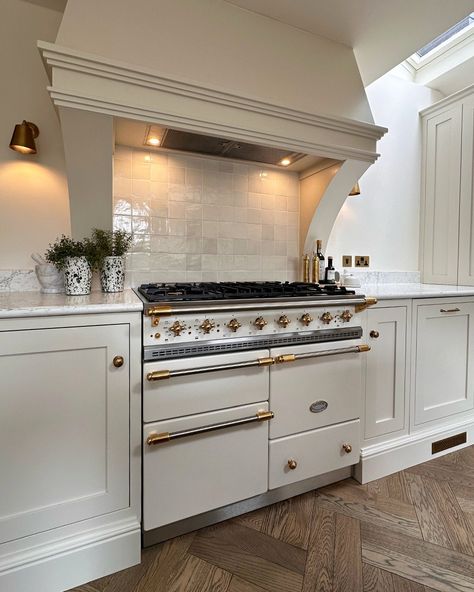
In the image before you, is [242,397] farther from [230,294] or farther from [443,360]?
[443,360]

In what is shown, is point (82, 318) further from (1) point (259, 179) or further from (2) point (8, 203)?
(1) point (259, 179)

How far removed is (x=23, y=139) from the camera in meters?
1.46

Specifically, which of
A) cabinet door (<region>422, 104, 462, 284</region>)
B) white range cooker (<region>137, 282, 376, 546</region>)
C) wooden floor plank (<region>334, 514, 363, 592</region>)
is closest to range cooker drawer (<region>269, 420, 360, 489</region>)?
white range cooker (<region>137, 282, 376, 546</region>)

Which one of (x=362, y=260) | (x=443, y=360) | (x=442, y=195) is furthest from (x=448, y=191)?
(x=443, y=360)

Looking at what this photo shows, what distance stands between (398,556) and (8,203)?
2.24 meters

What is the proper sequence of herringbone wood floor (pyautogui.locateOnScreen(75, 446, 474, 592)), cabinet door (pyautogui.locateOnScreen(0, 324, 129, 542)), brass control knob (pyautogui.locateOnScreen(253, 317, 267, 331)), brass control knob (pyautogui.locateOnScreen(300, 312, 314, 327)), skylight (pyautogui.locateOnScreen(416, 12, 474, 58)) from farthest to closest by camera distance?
skylight (pyautogui.locateOnScreen(416, 12, 474, 58)), brass control knob (pyautogui.locateOnScreen(300, 312, 314, 327)), brass control knob (pyautogui.locateOnScreen(253, 317, 267, 331)), herringbone wood floor (pyautogui.locateOnScreen(75, 446, 474, 592)), cabinet door (pyautogui.locateOnScreen(0, 324, 129, 542))

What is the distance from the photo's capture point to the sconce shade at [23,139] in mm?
1451

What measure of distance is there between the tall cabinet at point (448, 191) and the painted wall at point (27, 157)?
8.85 feet

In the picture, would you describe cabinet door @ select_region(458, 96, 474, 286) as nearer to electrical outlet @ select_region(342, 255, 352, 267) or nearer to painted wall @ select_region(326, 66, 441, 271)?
painted wall @ select_region(326, 66, 441, 271)

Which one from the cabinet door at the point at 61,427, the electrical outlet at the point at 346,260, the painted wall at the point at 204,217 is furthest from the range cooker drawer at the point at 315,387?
the electrical outlet at the point at 346,260

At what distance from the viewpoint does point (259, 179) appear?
6.84ft

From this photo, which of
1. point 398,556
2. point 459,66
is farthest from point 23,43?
point 459,66

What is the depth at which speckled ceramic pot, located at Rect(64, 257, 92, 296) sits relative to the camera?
137 cm

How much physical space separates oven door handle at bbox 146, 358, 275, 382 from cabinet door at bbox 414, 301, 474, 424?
1.02 meters
